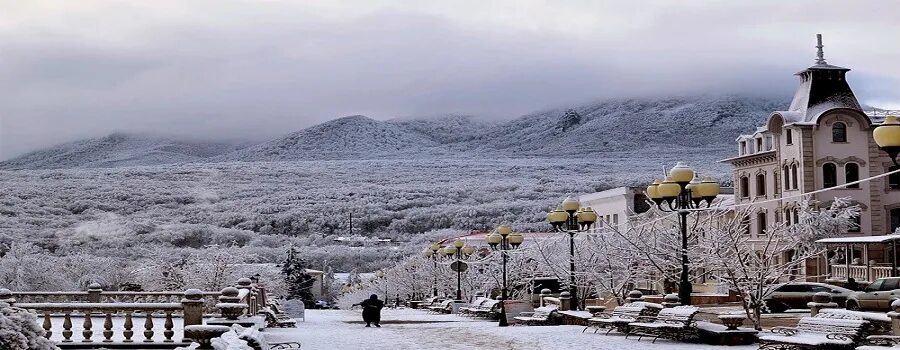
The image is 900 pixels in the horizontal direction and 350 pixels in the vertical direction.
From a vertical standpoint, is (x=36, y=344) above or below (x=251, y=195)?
below

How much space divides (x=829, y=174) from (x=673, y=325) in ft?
141

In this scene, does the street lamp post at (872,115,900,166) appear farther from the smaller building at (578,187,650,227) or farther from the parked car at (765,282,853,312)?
the smaller building at (578,187,650,227)

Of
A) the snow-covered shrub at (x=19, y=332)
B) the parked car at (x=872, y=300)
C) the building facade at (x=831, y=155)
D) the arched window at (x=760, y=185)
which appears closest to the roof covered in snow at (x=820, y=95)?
the building facade at (x=831, y=155)

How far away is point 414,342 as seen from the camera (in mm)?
25531

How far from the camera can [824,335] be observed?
1888cm

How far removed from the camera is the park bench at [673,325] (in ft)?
74.7

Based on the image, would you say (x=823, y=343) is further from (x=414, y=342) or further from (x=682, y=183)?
(x=414, y=342)

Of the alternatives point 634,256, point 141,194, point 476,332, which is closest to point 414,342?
point 476,332

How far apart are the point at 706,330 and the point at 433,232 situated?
122329 mm

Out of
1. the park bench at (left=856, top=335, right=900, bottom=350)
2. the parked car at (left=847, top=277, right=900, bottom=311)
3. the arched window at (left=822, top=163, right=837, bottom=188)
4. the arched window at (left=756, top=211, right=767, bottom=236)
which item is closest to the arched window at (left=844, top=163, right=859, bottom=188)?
the arched window at (left=822, top=163, right=837, bottom=188)

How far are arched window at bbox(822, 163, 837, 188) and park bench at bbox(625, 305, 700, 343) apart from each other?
1626 inches

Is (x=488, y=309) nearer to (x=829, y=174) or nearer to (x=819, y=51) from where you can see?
(x=829, y=174)

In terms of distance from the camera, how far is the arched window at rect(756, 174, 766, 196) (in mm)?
68312

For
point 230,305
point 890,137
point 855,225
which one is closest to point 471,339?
point 230,305
